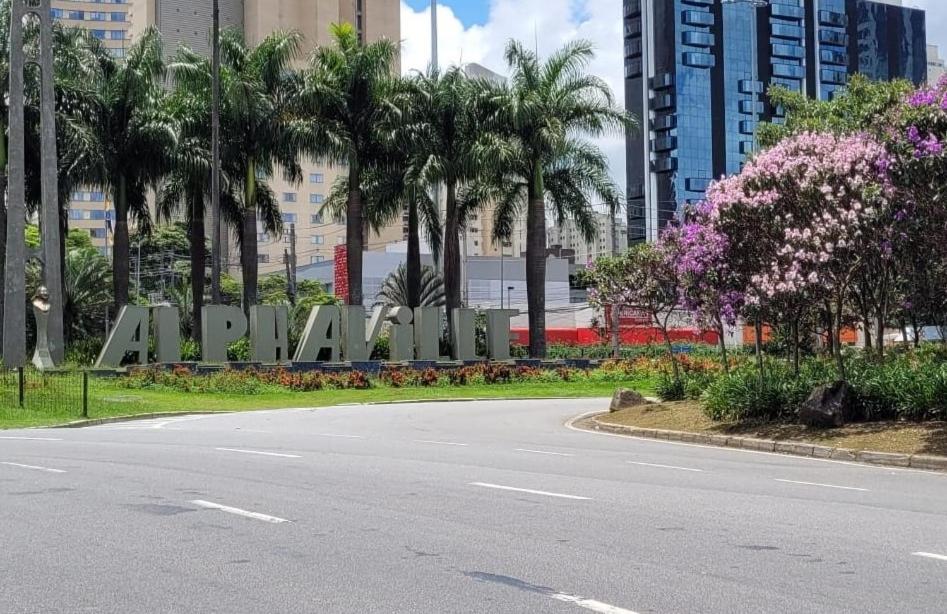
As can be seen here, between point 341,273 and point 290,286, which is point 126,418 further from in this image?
point 341,273

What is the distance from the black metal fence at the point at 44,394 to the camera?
27.8 m

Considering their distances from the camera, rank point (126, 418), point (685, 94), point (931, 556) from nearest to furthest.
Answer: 1. point (931, 556)
2. point (126, 418)
3. point (685, 94)

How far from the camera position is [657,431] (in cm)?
2291

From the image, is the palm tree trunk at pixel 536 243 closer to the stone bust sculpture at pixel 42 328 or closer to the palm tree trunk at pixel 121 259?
the palm tree trunk at pixel 121 259

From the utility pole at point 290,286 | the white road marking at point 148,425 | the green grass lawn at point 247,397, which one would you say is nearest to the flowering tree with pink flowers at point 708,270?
the white road marking at point 148,425

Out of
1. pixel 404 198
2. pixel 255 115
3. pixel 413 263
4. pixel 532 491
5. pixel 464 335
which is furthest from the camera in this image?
pixel 413 263

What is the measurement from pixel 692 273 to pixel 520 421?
584cm

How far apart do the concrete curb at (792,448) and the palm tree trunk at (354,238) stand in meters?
20.5

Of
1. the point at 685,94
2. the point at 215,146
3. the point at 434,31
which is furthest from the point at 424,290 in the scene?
the point at 685,94

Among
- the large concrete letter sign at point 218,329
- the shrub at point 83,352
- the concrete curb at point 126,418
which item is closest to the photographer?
the concrete curb at point 126,418

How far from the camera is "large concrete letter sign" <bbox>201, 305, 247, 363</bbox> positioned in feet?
132

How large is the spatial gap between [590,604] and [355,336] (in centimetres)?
3632

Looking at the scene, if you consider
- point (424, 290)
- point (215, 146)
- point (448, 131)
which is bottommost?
point (424, 290)

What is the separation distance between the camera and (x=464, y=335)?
4578 centimetres
